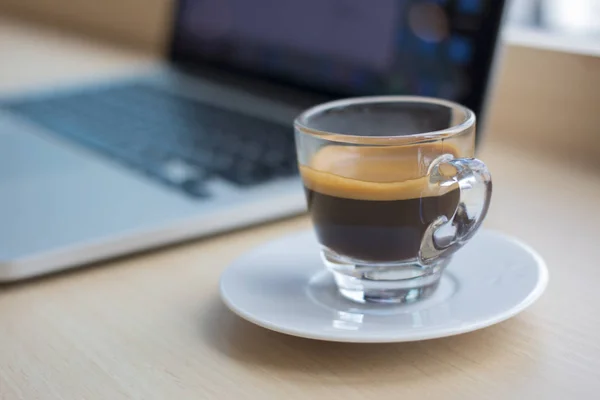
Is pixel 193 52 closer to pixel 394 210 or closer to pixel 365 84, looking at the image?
pixel 365 84

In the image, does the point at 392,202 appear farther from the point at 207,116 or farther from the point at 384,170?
the point at 207,116

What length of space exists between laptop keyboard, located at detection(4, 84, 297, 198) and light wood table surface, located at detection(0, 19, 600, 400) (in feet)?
0.28

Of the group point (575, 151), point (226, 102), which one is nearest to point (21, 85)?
point (226, 102)

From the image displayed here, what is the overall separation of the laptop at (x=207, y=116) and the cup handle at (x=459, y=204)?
0.18m

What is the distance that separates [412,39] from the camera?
0.71 m

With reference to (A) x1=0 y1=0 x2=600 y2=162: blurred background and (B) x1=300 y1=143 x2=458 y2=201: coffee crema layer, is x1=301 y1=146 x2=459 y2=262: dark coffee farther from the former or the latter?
(A) x1=0 y1=0 x2=600 y2=162: blurred background

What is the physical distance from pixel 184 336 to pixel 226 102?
19.4 inches

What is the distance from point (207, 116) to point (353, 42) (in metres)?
0.17

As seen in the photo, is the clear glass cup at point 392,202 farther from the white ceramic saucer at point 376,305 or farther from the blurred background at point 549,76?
the blurred background at point 549,76

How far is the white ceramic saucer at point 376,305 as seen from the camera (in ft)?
1.24

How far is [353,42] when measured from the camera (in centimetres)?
78

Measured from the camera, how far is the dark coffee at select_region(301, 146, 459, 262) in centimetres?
40

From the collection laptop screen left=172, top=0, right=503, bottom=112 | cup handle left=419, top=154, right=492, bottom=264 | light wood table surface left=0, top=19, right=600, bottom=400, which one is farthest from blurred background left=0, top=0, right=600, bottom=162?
cup handle left=419, top=154, right=492, bottom=264

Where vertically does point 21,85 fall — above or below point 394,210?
below
